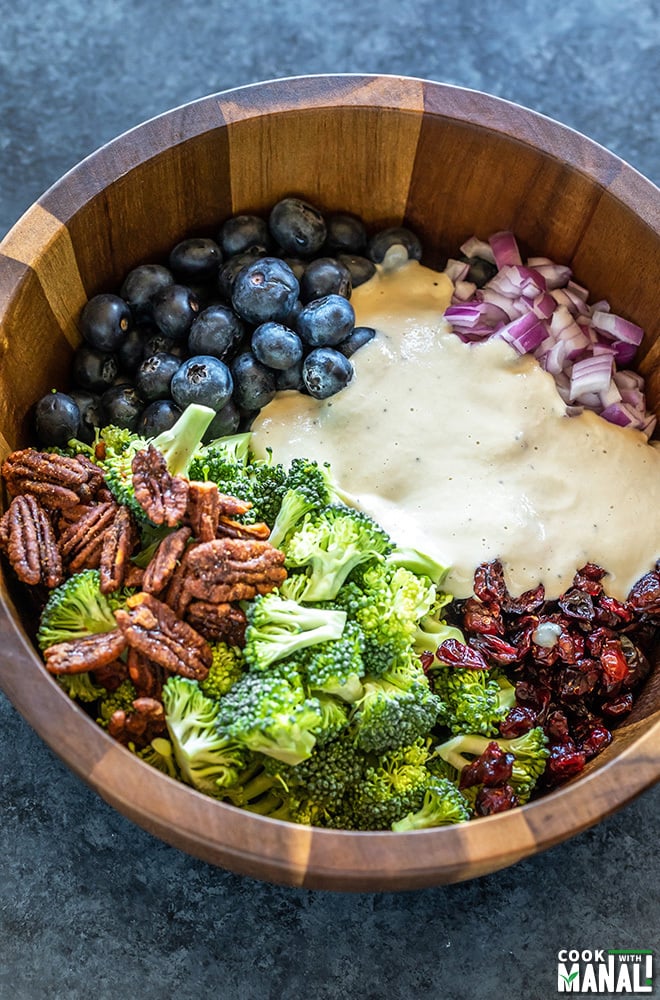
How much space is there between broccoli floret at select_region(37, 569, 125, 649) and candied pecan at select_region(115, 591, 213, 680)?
47mm

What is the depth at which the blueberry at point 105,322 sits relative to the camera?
192 centimetres

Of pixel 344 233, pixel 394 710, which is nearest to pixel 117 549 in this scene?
pixel 394 710

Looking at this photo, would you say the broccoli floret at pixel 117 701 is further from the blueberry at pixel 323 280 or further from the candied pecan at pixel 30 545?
the blueberry at pixel 323 280

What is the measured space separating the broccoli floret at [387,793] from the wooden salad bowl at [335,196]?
0.28m

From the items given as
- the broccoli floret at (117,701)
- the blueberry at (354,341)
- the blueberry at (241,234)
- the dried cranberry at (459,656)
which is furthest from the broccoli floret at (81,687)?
the blueberry at (241,234)

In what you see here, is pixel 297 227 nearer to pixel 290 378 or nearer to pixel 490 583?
pixel 290 378

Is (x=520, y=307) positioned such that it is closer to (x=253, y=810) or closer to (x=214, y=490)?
(x=214, y=490)

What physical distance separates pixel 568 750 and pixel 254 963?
2.11 feet

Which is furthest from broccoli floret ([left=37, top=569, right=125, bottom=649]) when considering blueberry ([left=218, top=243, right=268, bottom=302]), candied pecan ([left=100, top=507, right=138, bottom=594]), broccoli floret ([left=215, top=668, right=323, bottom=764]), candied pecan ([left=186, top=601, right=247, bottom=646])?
blueberry ([left=218, top=243, right=268, bottom=302])

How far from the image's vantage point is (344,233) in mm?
2094

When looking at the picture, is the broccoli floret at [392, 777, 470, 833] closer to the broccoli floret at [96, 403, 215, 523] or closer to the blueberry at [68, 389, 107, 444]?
the broccoli floret at [96, 403, 215, 523]

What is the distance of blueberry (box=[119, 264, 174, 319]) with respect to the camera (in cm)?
197

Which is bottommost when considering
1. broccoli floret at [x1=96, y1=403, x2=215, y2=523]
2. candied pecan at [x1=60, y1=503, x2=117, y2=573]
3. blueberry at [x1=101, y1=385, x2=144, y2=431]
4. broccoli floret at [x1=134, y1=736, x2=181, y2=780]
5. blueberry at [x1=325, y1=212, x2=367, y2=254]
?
broccoli floret at [x1=134, y1=736, x2=181, y2=780]

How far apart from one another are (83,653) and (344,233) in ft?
3.29
